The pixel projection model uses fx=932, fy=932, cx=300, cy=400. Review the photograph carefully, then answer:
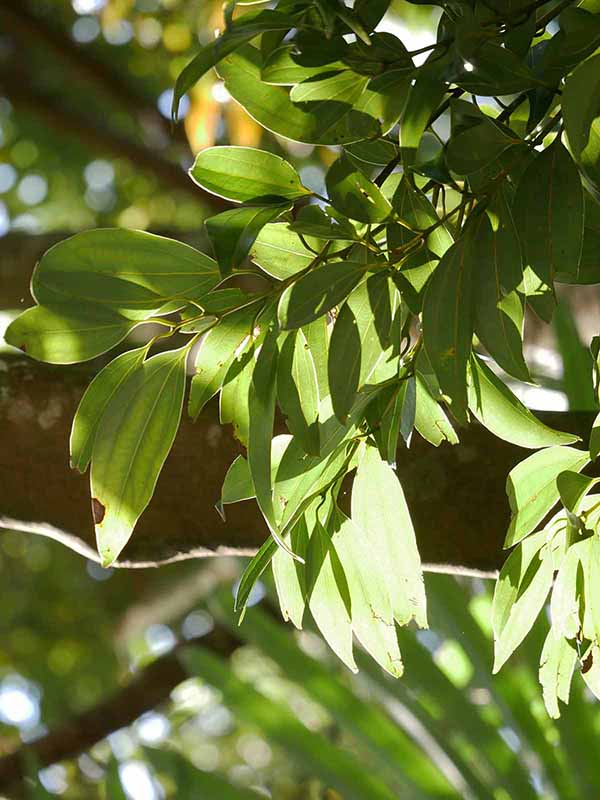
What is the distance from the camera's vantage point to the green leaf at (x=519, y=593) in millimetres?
427

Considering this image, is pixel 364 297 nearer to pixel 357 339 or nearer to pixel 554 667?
pixel 357 339

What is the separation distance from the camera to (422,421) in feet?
1.48

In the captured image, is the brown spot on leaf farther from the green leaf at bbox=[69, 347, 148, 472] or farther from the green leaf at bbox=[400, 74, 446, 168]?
the green leaf at bbox=[400, 74, 446, 168]

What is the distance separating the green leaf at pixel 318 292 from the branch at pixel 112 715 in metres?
1.41

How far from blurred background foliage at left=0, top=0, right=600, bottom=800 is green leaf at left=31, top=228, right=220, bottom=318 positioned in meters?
0.35

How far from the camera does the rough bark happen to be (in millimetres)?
631

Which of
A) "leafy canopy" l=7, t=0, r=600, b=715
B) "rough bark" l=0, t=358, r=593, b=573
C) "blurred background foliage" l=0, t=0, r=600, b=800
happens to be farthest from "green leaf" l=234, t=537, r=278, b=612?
"blurred background foliage" l=0, t=0, r=600, b=800

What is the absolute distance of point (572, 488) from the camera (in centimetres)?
38

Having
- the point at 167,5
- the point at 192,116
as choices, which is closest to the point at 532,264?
the point at 192,116

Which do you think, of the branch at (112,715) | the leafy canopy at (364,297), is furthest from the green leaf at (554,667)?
the branch at (112,715)

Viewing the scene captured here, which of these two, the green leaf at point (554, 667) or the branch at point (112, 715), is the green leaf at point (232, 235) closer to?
the green leaf at point (554, 667)

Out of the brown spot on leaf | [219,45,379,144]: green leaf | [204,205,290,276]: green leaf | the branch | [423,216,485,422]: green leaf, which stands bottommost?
the branch

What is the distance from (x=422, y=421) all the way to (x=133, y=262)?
16cm

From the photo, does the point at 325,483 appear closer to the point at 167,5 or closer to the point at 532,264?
the point at 532,264
